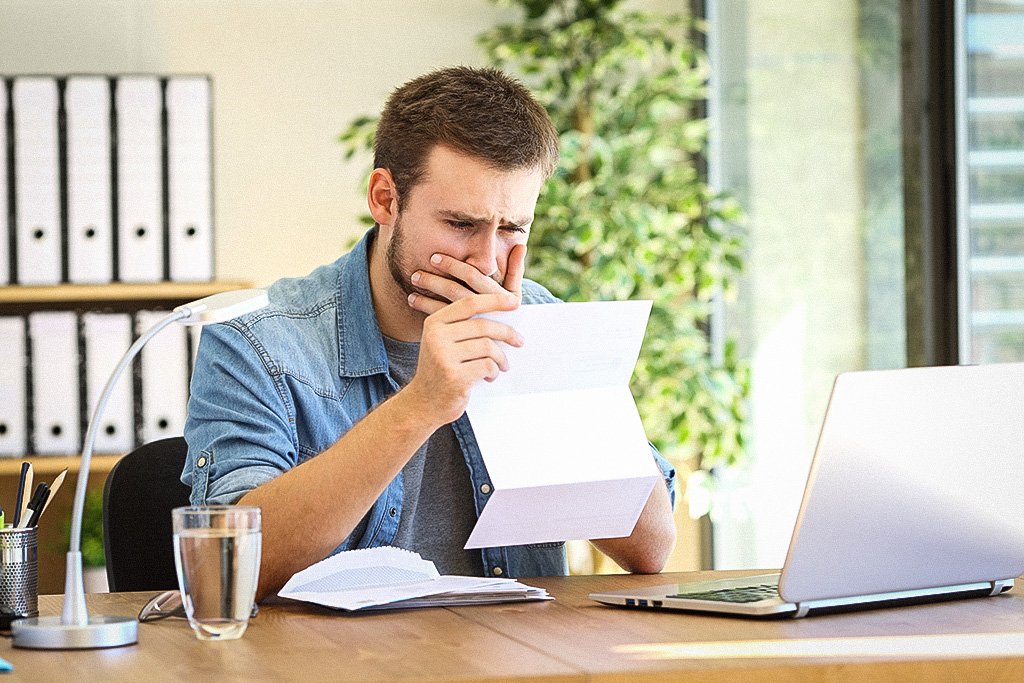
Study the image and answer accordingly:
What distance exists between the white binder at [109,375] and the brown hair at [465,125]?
1276mm

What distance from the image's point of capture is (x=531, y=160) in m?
1.57

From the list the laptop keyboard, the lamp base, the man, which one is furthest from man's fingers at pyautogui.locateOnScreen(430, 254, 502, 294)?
the lamp base

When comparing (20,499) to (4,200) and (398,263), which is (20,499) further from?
(4,200)

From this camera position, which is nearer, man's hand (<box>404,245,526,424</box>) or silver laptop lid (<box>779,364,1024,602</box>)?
silver laptop lid (<box>779,364,1024,602</box>)

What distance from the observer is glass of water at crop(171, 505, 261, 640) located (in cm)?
105

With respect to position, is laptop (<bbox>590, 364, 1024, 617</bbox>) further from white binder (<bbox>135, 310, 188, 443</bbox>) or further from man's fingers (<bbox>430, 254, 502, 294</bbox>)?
white binder (<bbox>135, 310, 188, 443</bbox>)

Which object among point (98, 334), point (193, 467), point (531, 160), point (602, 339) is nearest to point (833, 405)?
point (602, 339)

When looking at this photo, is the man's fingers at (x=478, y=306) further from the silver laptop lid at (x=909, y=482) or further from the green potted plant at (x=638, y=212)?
the green potted plant at (x=638, y=212)

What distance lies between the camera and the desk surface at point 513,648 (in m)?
0.93

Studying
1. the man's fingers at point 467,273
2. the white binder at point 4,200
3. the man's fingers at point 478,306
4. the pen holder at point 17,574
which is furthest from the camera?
the white binder at point 4,200

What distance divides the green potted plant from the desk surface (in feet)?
5.71

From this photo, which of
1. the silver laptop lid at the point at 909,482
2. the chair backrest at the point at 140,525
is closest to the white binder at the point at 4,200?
the chair backrest at the point at 140,525

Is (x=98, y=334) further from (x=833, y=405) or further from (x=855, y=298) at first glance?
(x=833, y=405)

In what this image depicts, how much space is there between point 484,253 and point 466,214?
49 millimetres
